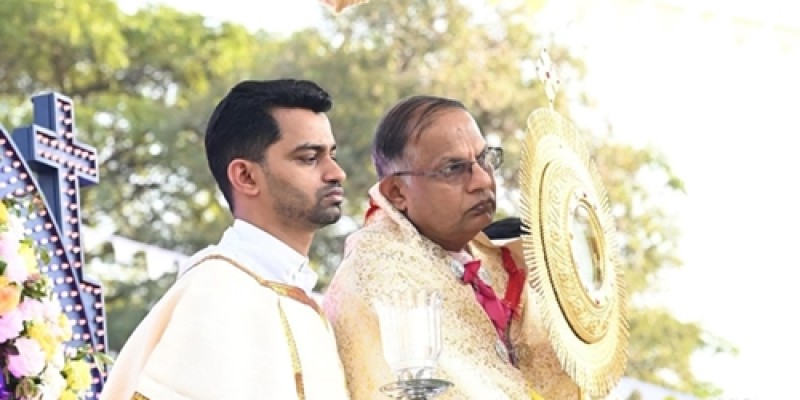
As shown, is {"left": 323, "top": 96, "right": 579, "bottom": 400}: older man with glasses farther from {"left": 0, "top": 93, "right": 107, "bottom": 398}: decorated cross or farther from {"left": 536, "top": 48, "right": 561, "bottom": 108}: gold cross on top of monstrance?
{"left": 0, "top": 93, "right": 107, "bottom": 398}: decorated cross

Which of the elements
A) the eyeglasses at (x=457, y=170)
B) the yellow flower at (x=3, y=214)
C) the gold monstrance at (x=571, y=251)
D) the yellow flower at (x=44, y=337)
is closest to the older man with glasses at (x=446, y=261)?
the eyeglasses at (x=457, y=170)

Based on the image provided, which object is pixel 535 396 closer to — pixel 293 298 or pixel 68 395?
pixel 293 298

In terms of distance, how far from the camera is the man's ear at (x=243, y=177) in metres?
3.90

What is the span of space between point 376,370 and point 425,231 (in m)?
0.52

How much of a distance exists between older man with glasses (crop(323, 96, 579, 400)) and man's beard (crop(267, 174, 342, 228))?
0.89ft

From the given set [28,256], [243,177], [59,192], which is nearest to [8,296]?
[28,256]

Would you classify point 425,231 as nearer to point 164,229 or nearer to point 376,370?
point 376,370

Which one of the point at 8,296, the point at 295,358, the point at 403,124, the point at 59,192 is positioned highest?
the point at 59,192

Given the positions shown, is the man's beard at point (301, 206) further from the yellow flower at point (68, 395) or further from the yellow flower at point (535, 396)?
the yellow flower at point (68, 395)

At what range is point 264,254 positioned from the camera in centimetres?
387

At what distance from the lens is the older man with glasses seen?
407 cm

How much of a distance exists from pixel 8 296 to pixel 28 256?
25 cm

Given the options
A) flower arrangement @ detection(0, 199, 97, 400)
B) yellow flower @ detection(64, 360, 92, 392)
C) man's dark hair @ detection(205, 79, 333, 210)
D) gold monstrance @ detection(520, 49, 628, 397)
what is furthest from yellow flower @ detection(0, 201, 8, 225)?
gold monstrance @ detection(520, 49, 628, 397)

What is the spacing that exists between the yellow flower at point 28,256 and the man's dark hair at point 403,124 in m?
0.96
